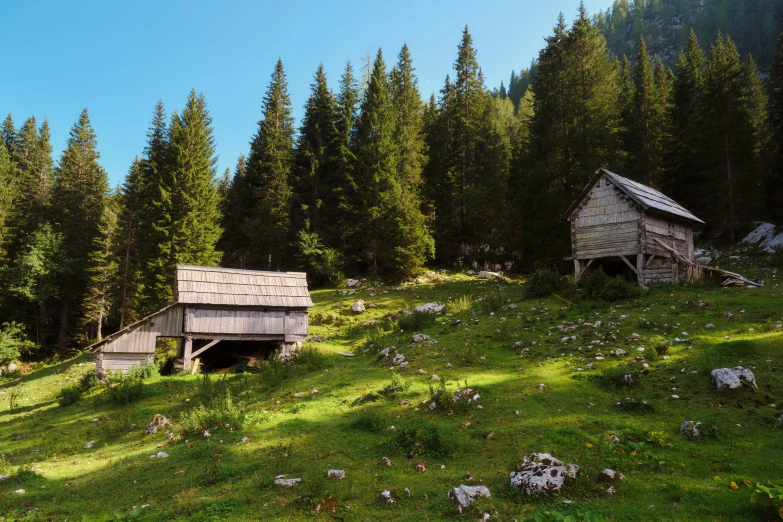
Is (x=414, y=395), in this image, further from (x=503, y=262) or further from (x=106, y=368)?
(x=503, y=262)

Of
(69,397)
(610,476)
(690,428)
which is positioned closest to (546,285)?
(690,428)

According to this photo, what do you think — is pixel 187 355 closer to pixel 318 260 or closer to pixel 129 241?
pixel 318 260

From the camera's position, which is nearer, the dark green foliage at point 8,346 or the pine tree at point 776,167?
the pine tree at point 776,167

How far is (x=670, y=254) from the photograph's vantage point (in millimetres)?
22656

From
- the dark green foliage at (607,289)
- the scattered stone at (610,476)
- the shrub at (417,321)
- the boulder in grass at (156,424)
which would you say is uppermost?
the dark green foliage at (607,289)

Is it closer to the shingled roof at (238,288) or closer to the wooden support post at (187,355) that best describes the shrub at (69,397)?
the wooden support post at (187,355)

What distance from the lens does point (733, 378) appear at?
9.48m

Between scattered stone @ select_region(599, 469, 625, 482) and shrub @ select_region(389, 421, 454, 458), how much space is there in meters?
2.72

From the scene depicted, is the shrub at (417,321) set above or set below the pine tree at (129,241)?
below

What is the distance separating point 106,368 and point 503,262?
32.4 metres

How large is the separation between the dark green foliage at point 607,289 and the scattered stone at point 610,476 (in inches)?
596

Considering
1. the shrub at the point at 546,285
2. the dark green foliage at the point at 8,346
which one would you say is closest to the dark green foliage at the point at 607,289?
the shrub at the point at 546,285

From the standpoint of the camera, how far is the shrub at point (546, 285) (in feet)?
75.0

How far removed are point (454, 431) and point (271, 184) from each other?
3838cm
